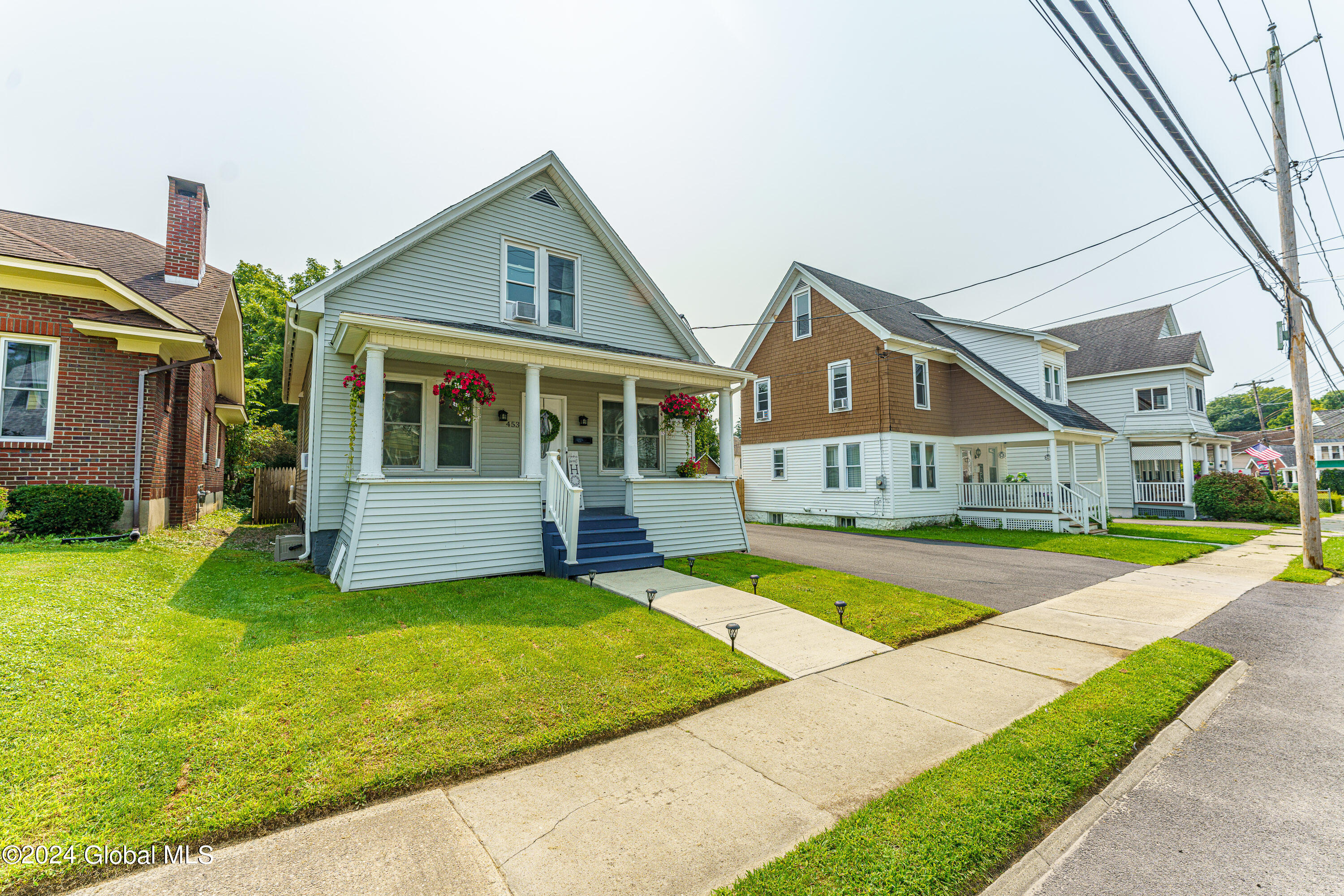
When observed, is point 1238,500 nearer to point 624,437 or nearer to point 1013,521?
point 1013,521

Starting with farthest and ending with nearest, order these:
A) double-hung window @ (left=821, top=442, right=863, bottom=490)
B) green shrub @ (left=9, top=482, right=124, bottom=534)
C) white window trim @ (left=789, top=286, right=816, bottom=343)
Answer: white window trim @ (left=789, top=286, right=816, bottom=343) → double-hung window @ (left=821, top=442, right=863, bottom=490) → green shrub @ (left=9, top=482, right=124, bottom=534)

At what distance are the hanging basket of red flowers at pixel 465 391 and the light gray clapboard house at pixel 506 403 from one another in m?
0.34

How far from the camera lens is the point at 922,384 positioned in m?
18.5

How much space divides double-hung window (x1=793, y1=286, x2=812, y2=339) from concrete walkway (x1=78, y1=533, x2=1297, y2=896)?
51.3ft

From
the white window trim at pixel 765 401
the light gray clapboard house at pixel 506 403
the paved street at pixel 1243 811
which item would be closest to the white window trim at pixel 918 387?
the white window trim at pixel 765 401

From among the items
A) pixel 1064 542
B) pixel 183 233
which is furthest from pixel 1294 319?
pixel 183 233

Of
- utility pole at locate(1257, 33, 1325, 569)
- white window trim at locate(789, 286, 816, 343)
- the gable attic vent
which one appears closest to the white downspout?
the gable attic vent

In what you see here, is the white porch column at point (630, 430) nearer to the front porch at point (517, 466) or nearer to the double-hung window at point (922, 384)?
the front porch at point (517, 466)

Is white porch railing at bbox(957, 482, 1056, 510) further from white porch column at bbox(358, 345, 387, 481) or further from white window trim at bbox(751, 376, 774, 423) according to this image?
white porch column at bbox(358, 345, 387, 481)

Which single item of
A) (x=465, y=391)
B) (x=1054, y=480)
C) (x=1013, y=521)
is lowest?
(x=1013, y=521)

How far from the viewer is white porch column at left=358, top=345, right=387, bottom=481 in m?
7.50

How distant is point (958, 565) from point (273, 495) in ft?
59.6

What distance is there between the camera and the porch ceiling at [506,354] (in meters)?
7.66

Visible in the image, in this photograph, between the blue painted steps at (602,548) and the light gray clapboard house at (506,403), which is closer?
the light gray clapboard house at (506,403)
